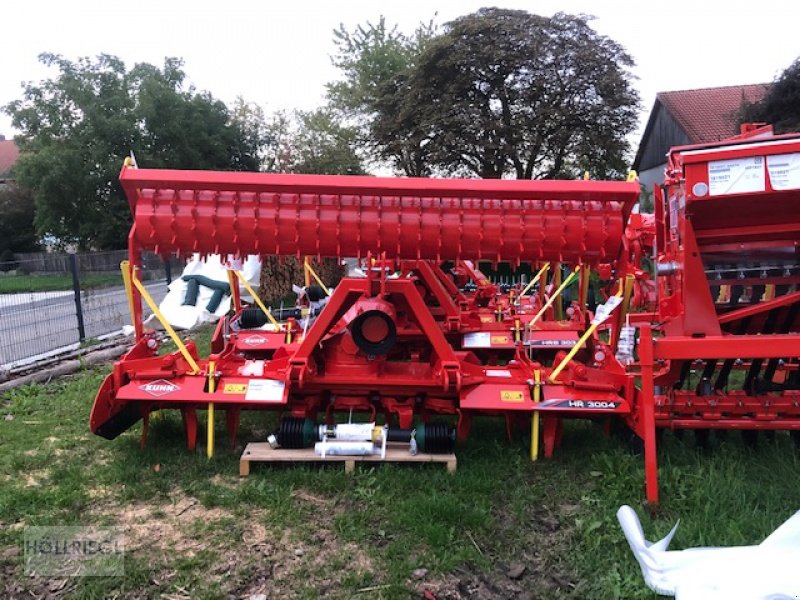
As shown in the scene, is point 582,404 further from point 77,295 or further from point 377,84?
point 377,84

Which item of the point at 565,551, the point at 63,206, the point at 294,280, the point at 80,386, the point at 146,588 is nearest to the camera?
the point at 146,588

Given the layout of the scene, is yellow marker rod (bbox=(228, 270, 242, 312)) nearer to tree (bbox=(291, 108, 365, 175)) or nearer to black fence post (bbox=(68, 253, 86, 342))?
black fence post (bbox=(68, 253, 86, 342))

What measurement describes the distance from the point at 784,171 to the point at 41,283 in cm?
1024

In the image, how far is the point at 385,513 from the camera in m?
4.00

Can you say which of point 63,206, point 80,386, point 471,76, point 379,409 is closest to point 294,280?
point 80,386

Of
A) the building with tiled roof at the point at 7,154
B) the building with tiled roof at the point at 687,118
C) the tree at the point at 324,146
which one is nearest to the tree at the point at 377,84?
the tree at the point at 324,146

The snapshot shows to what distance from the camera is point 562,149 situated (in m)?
25.3

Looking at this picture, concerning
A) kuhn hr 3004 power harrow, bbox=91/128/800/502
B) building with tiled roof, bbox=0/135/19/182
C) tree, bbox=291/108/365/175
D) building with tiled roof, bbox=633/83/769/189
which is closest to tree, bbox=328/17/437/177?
tree, bbox=291/108/365/175

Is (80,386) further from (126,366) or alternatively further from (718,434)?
(718,434)

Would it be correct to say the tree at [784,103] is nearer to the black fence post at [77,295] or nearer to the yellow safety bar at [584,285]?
the yellow safety bar at [584,285]

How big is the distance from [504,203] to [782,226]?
184 centimetres

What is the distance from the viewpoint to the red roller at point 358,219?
4570 mm

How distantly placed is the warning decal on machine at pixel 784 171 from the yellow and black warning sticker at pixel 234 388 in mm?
3819

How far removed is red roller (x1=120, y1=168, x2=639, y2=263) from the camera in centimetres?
457
